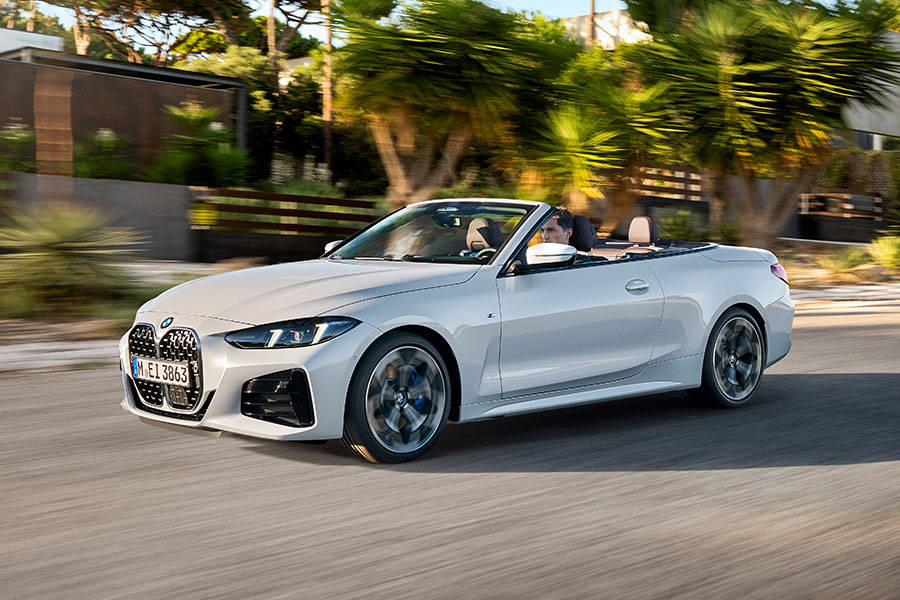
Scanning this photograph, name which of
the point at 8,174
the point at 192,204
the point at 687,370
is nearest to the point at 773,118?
the point at 192,204

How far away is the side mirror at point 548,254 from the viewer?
264 inches

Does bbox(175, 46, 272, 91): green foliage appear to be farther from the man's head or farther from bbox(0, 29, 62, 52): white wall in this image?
the man's head

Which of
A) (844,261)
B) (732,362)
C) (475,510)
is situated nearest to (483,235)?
(475,510)

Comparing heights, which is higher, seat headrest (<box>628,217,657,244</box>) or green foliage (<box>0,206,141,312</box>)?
seat headrest (<box>628,217,657,244</box>)

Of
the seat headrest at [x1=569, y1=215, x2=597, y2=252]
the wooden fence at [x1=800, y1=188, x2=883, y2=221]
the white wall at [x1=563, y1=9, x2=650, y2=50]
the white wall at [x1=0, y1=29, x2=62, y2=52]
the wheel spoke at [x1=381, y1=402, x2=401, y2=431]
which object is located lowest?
the wheel spoke at [x1=381, y1=402, x2=401, y2=431]

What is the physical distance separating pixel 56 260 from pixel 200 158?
12.1 metres

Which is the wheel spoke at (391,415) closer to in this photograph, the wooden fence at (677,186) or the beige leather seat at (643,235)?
Result: the beige leather seat at (643,235)

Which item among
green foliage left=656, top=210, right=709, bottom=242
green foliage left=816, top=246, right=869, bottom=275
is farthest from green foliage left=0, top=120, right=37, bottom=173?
green foliage left=816, top=246, right=869, bottom=275

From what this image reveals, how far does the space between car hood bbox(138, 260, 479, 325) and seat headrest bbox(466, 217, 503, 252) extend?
14.1 inches

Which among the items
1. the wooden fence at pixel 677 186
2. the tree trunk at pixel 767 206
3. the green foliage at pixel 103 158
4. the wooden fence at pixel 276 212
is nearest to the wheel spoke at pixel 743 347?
the wooden fence at pixel 276 212

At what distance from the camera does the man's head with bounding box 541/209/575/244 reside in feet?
25.1

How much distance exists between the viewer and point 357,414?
232 inches

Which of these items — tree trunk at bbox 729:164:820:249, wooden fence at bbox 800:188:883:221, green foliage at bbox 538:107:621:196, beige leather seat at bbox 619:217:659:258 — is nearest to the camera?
beige leather seat at bbox 619:217:659:258

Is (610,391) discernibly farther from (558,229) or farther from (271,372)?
(271,372)
